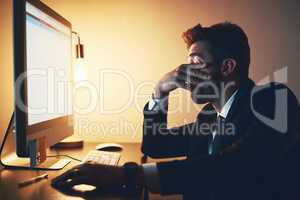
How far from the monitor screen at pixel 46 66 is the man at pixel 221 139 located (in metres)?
0.31

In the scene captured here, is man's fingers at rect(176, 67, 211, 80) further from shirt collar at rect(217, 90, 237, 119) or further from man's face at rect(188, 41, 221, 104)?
shirt collar at rect(217, 90, 237, 119)

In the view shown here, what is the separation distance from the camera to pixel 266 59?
1765mm

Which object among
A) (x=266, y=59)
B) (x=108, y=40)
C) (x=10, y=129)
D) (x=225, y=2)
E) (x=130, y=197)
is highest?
(x=225, y=2)

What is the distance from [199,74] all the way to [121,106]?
2.26 feet

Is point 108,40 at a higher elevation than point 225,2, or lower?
lower

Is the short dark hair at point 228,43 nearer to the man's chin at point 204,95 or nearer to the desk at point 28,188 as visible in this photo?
the man's chin at point 204,95

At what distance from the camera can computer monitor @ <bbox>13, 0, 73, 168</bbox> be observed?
3.17ft

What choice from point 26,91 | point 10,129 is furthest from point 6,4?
point 26,91

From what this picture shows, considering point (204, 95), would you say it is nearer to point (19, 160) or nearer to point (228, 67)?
point (228, 67)

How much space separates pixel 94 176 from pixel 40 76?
0.44 m

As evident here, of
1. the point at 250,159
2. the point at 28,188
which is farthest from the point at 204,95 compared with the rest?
the point at 28,188

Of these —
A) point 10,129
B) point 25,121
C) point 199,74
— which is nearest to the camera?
point 25,121

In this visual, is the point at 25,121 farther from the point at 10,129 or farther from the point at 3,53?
the point at 3,53

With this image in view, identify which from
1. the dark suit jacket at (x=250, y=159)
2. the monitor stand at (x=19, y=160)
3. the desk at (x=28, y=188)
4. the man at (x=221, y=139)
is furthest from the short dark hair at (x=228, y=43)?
the monitor stand at (x=19, y=160)
